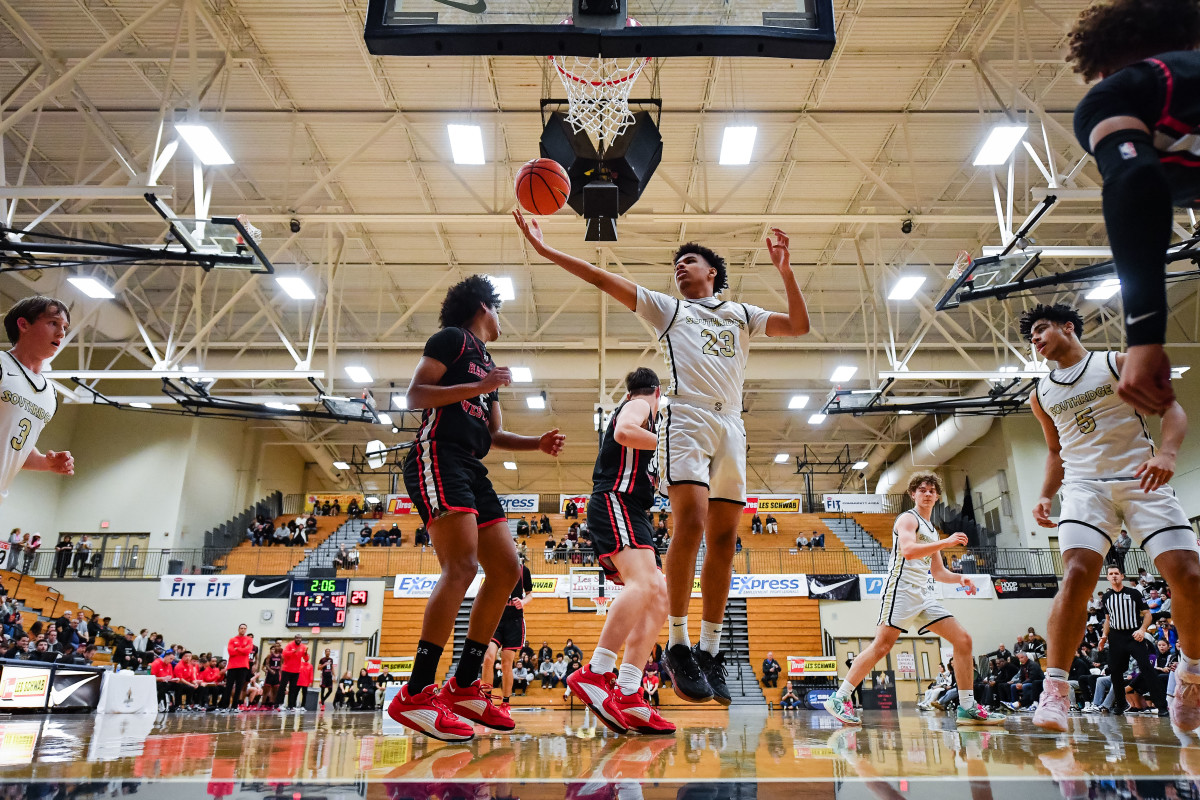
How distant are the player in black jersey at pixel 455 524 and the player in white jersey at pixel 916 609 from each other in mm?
3138

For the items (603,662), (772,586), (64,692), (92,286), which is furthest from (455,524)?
(772,586)

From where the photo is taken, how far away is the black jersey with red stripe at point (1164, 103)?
1736 millimetres

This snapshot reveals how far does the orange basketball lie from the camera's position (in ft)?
16.2

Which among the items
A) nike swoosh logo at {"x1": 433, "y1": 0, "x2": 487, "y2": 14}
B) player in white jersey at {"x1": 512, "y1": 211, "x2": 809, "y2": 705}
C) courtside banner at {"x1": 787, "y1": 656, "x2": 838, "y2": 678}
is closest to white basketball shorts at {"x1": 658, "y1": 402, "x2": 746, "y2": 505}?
player in white jersey at {"x1": 512, "y1": 211, "x2": 809, "y2": 705}

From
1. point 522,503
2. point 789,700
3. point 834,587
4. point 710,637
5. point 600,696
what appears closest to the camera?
point 600,696

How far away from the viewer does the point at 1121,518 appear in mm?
3637

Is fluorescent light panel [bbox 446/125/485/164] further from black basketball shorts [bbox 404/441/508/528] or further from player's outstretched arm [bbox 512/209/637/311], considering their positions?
black basketball shorts [bbox 404/441/508/528]

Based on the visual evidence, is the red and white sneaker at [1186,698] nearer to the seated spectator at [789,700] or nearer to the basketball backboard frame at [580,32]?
the basketball backboard frame at [580,32]

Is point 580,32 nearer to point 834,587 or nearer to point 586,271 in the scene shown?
point 586,271

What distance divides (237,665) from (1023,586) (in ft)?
60.6

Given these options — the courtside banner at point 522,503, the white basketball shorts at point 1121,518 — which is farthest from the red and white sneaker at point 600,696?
the courtside banner at point 522,503

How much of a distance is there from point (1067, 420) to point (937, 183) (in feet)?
46.8

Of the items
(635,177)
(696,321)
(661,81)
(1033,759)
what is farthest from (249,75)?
(1033,759)

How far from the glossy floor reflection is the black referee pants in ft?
23.0
